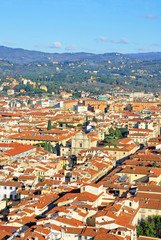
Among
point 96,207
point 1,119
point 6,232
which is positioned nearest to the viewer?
point 6,232

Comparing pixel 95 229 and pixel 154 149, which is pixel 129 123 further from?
pixel 95 229

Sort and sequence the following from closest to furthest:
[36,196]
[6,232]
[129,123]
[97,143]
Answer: [6,232] < [36,196] < [97,143] < [129,123]

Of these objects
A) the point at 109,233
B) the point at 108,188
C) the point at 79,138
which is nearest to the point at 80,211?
the point at 109,233

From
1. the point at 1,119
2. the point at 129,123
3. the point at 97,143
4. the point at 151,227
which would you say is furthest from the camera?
the point at 1,119

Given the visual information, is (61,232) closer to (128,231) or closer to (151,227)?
(128,231)

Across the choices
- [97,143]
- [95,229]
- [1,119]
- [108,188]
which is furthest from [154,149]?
[1,119]

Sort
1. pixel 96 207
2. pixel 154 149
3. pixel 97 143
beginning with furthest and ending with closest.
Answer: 1. pixel 97 143
2. pixel 154 149
3. pixel 96 207

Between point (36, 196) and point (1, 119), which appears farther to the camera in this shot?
point (1, 119)

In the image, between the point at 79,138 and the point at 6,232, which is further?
the point at 79,138

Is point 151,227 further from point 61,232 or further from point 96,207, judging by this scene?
point 61,232
